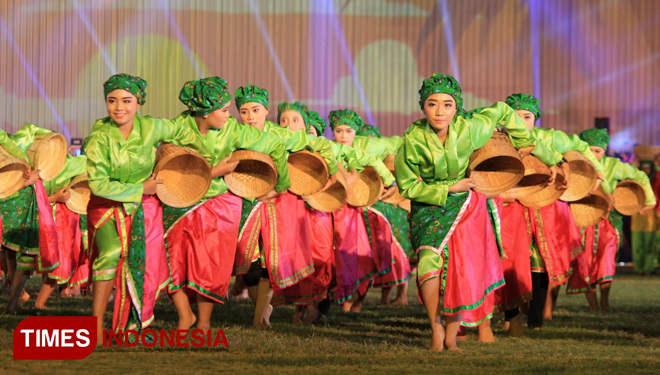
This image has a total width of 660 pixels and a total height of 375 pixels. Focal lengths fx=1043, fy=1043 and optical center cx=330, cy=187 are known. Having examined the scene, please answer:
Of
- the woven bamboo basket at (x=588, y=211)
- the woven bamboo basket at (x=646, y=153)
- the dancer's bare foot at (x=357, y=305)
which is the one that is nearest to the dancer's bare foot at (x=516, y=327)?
the woven bamboo basket at (x=588, y=211)

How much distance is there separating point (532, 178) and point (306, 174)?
139 centimetres

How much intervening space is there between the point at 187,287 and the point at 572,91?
13.7m

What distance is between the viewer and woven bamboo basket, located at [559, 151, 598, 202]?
22.5ft

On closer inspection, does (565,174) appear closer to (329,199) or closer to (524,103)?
(524,103)

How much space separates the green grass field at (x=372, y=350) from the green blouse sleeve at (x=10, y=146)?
0.97 metres

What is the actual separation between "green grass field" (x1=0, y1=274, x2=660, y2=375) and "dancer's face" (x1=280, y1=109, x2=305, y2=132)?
4.17ft

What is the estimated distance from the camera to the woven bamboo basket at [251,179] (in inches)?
226

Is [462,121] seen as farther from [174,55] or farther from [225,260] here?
[174,55]

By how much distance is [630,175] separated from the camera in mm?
8531

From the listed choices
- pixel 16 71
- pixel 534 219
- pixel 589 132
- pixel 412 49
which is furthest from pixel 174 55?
pixel 534 219

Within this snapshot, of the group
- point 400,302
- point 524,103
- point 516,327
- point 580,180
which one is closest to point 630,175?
point 580,180

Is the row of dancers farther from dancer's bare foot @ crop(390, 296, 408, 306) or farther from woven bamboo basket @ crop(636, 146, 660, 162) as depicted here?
woven bamboo basket @ crop(636, 146, 660, 162)

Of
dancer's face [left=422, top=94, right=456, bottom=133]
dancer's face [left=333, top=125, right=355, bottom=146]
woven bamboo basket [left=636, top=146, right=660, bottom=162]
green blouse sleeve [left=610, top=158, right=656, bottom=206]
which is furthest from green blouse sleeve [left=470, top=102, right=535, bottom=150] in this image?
woven bamboo basket [left=636, top=146, right=660, bottom=162]

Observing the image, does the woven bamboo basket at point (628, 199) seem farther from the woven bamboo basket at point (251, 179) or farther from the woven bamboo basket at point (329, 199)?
the woven bamboo basket at point (251, 179)
